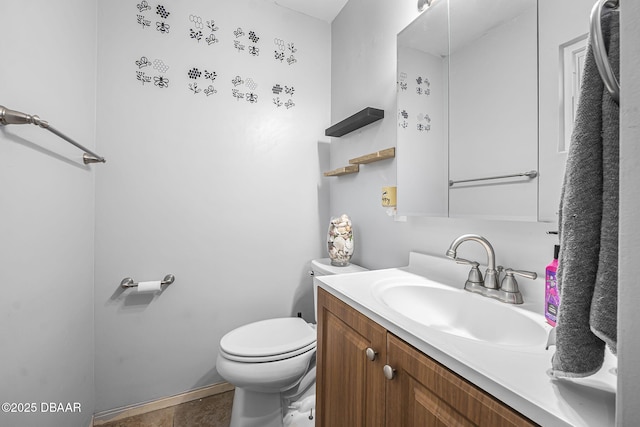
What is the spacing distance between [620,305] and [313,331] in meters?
1.29

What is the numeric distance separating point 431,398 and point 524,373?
19 cm

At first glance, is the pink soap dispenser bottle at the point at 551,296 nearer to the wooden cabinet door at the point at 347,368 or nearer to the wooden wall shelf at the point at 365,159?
the wooden cabinet door at the point at 347,368

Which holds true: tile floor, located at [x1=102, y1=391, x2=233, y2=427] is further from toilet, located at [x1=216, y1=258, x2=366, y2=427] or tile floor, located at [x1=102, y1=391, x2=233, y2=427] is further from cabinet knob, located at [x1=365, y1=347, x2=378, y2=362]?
cabinet knob, located at [x1=365, y1=347, x2=378, y2=362]

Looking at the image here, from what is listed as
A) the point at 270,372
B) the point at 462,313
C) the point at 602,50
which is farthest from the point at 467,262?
the point at 270,372

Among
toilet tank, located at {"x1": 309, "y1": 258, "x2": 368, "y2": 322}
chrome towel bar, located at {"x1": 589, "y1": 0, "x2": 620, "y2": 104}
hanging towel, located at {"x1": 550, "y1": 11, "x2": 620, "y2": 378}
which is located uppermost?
chrome towel bar, located at {"x1": 589, "y1": 0, "x2": 620, "y2": 104}

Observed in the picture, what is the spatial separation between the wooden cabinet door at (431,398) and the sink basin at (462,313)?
13cm

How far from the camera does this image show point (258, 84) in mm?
1685

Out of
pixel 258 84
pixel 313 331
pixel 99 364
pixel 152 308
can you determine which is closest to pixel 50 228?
pixel 152 308

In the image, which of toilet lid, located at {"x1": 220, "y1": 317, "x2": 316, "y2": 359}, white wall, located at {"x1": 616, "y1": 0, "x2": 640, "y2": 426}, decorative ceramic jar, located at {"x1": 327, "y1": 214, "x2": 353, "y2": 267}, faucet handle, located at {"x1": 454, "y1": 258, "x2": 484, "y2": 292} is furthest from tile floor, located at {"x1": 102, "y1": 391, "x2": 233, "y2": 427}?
white wall, located at {"x1": 616, "y1": 0, "x2": 640, "y2": 426}

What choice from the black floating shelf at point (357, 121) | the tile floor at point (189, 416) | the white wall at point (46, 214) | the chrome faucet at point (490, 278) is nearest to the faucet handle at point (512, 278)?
the chrome faucet at point (490, 278)

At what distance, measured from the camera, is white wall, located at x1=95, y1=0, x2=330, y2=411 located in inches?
54.5

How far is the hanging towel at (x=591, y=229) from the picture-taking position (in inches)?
12.6

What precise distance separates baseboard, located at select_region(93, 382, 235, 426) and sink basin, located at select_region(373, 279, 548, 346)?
130 cm

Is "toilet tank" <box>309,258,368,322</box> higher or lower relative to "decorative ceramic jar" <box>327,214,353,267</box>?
lower
